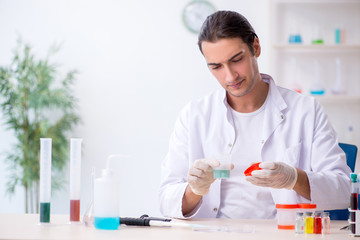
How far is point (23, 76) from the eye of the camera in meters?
4.05

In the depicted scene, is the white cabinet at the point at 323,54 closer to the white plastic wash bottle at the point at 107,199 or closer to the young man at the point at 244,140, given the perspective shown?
the young man at the point at 244,140

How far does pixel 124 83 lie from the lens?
440 centimetres

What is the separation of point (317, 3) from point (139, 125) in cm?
179

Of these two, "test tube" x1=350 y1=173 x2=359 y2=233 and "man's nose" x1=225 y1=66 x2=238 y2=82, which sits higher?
"man's nose" x1=225 y1=66 x2=238 y2=82

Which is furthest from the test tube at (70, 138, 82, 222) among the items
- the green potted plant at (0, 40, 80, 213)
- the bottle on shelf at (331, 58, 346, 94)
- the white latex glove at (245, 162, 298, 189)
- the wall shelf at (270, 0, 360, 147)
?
the bottle on shelf at (331, 58, 346, 94)

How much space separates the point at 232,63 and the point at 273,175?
54 cm

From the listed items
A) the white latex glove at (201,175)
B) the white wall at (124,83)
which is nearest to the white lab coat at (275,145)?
the white latex glove at (201,175)

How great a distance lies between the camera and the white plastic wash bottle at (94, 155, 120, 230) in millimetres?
1461

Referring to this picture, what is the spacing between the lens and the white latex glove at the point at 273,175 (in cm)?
161

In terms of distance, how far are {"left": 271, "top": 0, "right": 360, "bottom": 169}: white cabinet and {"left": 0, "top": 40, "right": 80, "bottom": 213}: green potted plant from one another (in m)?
1.76

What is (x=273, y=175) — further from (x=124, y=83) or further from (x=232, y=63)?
(x=124, y=83)

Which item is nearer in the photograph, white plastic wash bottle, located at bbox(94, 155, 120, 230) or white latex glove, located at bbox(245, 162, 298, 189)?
white plastic wash bottle, located at bbox(94, 155, 120, 230)

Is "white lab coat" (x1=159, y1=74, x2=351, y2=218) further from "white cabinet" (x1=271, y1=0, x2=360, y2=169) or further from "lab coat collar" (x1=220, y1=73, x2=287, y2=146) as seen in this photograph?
"white cabinet" (x1=271, y1=0, x2=360, y2=169)

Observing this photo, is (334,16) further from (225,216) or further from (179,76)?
(225,216)
